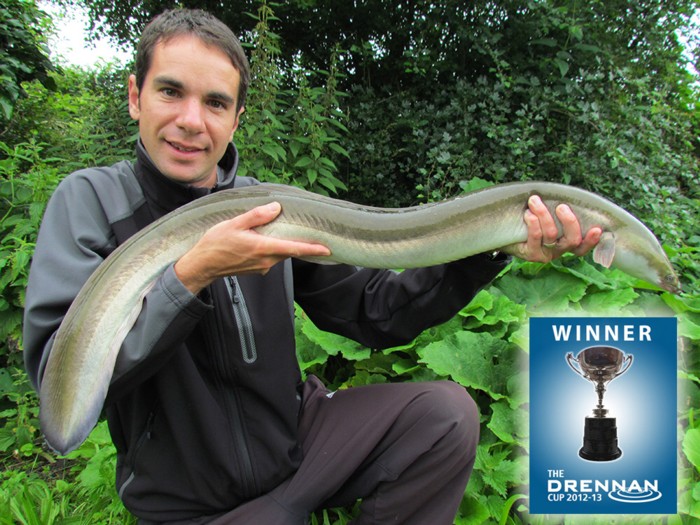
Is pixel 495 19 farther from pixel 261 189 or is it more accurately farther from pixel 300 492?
pixel 300 492

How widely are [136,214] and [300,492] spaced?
3.42ft

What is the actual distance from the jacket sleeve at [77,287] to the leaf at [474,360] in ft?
4.09

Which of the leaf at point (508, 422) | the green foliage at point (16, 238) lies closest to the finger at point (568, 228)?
the leaf at point (508, 422)

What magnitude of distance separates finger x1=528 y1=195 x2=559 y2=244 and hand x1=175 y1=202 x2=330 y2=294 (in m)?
0.74

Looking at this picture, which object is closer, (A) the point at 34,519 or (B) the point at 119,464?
(B) the point at 119,464

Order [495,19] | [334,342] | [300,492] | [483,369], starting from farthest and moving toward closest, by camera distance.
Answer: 1. [495,19]
2. [334,342]
3. [483,369]
4. [300,492]

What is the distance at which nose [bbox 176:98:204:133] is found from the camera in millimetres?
1671

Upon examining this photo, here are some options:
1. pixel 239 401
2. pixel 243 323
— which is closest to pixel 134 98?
pixel 243 323

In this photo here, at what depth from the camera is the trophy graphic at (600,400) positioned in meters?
2.10

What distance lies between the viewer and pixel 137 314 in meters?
1.46

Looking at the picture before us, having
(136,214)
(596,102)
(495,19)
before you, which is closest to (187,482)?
(136,214)

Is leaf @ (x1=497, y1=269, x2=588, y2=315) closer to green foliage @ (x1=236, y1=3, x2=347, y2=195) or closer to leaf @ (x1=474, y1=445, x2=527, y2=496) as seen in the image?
leaf @ (x1=474, y1=445, x2=527, y2=496)

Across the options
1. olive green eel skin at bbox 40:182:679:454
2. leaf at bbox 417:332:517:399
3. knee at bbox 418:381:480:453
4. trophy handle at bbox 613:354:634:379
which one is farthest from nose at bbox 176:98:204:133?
trophy handle at bbox 613:354:634:379

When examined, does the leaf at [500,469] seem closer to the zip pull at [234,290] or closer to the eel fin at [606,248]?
the eel fin at [606,248]
